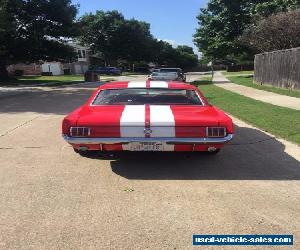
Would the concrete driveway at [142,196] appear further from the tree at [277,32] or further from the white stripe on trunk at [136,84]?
the tree at [277,32]

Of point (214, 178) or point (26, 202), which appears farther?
point (214, 178)

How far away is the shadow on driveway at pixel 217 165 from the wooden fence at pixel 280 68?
1226 cm

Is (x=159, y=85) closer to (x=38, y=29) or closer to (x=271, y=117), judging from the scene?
(x=271, y=117)

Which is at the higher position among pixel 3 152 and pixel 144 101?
pixel 144 101

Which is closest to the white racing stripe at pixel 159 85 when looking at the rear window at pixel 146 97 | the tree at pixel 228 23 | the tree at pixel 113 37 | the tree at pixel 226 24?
the rear window at pixel 146 97

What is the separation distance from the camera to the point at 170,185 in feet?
17.4

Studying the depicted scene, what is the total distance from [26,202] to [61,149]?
2753mm

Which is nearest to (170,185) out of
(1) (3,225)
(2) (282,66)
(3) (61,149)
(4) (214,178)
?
(4) (214,178)

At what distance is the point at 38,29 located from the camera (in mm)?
34875

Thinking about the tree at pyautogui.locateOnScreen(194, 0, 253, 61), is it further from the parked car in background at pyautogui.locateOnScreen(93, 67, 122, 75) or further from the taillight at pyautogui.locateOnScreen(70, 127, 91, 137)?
the taillight at pyautogui.locateOnScreen(70, 127, 91, 137)

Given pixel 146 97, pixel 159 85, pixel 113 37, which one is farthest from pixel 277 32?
pixel 113 37

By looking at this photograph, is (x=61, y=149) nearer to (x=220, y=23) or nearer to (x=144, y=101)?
(x=144, y=101)

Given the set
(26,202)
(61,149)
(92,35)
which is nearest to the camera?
(26,202)

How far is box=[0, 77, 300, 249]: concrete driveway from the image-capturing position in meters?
3.86
